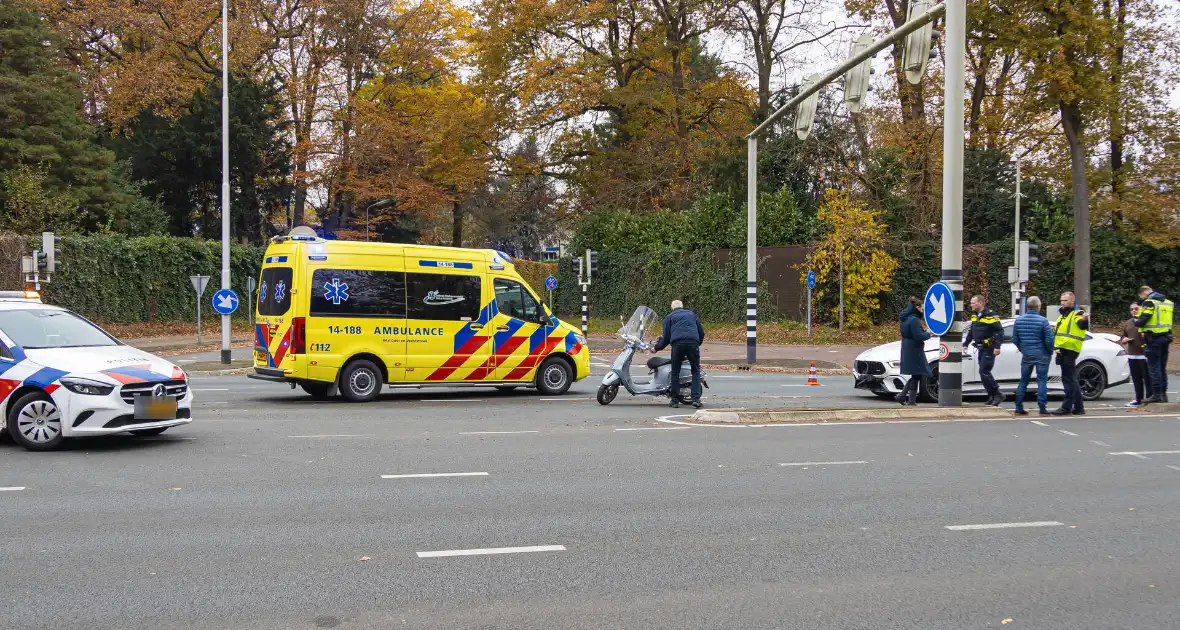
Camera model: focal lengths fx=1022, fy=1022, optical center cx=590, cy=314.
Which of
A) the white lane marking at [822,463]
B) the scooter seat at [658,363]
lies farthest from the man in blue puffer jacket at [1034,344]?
the white lane marking at [822,463]

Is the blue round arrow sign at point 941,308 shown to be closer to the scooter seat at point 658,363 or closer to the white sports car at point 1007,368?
the white sports car at point 1007,368

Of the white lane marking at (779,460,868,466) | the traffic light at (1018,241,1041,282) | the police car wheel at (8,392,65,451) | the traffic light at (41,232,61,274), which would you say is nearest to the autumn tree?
the traffic light at (1018,241,1041,282)

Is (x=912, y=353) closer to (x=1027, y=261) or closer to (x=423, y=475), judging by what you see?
(x=423, y=475)

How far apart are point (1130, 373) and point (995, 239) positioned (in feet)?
78.1

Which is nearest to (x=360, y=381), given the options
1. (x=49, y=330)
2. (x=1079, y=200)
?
(x=49, y=330)

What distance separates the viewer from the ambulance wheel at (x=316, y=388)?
53.9 ft

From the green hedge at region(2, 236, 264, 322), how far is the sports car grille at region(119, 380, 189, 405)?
24.1 meters

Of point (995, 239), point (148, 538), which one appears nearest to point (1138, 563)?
point (148, 538)

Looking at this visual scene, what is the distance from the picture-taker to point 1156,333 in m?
15.2

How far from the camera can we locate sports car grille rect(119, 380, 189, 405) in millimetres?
10312

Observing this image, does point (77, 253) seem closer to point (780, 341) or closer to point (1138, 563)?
point (780, 341)

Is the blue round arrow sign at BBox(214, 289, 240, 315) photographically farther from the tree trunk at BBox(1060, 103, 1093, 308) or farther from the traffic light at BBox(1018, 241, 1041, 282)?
the tree trunk at BBox(1060, 103, 1093, 308)

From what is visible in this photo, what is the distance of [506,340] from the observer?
17.1 metres

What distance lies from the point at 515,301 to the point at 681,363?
3469 millimetres
